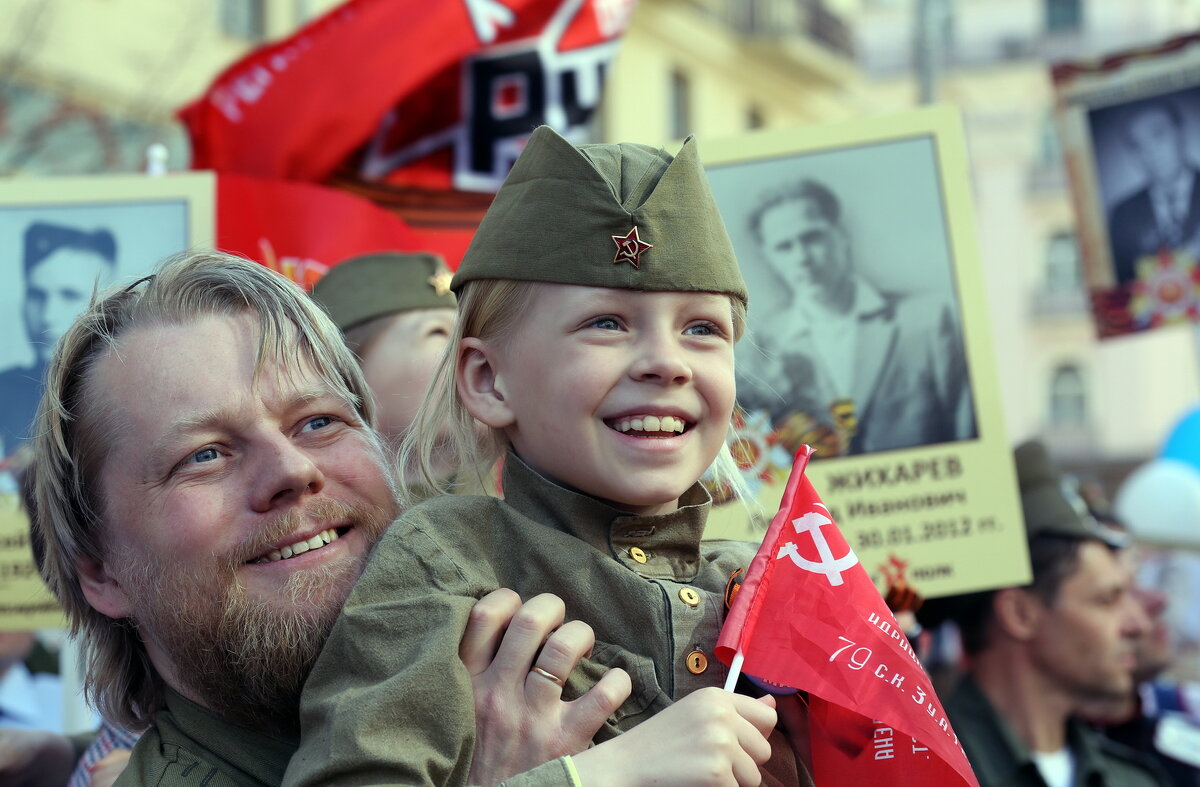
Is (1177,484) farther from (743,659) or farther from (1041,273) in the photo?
(1041,273)

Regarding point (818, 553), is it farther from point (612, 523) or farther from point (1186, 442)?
point (1186, 442)

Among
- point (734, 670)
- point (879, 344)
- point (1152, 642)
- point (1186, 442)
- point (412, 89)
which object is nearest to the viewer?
point (734, 670)

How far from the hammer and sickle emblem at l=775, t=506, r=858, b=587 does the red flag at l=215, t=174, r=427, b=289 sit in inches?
97.2

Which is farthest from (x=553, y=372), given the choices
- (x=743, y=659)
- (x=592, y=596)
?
(x=743, y=659)

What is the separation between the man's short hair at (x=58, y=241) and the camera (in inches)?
171

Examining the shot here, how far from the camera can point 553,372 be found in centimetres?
230

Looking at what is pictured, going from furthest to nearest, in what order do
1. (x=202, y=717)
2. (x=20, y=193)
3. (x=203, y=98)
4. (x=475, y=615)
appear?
(x=203, y=98) < (x=20, y=193) < (x=202, y=717) < (x=475, y=615)

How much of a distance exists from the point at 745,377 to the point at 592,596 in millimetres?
1723

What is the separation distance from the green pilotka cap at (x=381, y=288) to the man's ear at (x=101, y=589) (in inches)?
52.3

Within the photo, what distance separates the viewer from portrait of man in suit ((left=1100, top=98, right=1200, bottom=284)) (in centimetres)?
590

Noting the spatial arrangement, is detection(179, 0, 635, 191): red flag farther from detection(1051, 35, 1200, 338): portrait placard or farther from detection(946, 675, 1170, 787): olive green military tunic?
detection(946, 675, 1170, 787): olive green military tunic

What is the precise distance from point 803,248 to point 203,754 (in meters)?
2.29

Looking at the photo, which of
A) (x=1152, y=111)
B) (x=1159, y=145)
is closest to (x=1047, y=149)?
(x=1152, y=111)

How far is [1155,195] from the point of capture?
5.98m
